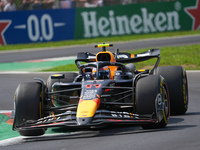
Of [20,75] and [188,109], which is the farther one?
[20,75]

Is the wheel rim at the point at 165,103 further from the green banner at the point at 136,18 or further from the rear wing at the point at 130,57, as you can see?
the green banner at the point at 136,18

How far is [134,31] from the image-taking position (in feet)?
86.6

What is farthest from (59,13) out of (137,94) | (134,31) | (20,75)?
(137,94)

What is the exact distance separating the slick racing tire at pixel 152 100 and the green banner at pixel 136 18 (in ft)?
59.9

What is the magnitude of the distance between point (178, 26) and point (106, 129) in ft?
65.3

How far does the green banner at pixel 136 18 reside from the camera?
2566 cm

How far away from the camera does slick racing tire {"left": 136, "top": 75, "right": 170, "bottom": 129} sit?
288 inches

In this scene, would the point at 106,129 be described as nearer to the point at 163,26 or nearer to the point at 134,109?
the point at 134,109

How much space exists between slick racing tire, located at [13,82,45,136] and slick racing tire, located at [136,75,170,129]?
1468 mm

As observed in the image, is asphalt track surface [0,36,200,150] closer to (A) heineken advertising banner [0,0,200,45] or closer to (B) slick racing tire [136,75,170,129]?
(B) slick racing tire [136,75,170,129]

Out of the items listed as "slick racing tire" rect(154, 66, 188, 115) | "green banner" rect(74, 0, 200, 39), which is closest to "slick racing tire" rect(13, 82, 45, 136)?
"slick racing tire" rect(154, 66, 188, 115)

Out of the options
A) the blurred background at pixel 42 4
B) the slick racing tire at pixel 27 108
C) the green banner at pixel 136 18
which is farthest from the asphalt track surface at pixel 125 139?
the blurred background at pixel 42 4

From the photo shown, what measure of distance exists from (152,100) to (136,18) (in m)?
19.1

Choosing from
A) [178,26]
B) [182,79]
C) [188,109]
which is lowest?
[178,26]
